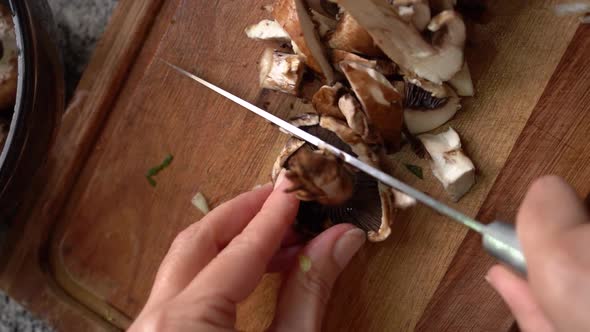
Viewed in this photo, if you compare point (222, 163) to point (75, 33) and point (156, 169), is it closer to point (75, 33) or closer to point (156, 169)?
point (156, 169)

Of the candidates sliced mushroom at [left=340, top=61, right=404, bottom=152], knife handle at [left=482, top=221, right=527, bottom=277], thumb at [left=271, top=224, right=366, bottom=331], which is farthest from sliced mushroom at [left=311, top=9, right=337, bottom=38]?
knife handle at [left=482, top=221, right=527, bottom=277]

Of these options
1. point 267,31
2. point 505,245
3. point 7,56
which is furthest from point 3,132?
point 505,245

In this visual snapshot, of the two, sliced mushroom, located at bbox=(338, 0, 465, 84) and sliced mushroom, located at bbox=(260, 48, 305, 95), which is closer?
sliced mushroom, located at bbox=(338, 0, 465, 84)

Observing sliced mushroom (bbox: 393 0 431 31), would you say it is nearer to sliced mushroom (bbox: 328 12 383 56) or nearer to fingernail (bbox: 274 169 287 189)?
sliced mushroom (bbox: 328 12 383 56)

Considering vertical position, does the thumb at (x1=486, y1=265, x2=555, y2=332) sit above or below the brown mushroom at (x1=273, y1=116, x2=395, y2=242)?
above

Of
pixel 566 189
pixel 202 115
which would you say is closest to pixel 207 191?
pixel 202 115

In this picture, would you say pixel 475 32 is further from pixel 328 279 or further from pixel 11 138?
pixel 11 138

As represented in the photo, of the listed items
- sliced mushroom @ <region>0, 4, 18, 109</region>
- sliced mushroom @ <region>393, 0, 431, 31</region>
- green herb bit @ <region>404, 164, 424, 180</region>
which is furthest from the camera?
sliced mushroom @ <region>0, 4, 18, 109</region>
